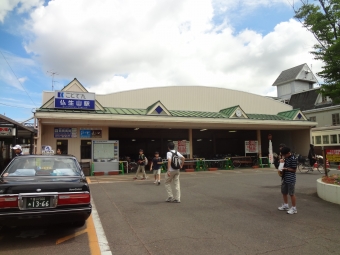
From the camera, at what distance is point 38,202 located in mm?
4469

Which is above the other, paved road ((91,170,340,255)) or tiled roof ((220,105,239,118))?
tiled roof ((220,105,239,118))

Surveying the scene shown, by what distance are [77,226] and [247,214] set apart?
384 centimetres

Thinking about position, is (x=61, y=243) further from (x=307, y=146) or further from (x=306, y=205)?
(x=307, y=146)

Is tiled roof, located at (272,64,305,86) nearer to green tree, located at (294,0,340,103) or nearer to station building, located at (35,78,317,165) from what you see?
station building, located at (35,78,317,165)

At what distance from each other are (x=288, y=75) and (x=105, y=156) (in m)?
37.5

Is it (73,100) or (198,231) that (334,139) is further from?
(198,231)

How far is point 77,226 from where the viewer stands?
17.5 feet

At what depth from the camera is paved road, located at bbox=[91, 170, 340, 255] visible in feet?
14.0

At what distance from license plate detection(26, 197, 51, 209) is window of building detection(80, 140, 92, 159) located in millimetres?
13651

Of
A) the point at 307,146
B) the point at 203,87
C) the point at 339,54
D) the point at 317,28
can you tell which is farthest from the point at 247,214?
the point at 307,146

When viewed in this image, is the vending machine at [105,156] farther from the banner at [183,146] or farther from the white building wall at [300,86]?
the white building wall at [300,86]

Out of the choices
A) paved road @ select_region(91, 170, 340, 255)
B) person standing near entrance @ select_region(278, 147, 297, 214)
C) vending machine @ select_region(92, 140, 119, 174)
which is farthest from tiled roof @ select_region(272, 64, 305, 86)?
person standing near entrance @ select_region(278, 147, 297, 214)

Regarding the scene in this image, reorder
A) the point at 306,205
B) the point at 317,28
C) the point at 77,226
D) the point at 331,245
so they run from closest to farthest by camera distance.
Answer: the point at 331,245
the point at 77,226
the point at 306,205
the point at 317,28

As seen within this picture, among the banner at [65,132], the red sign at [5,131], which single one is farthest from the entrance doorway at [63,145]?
the red sign at [5,131]
